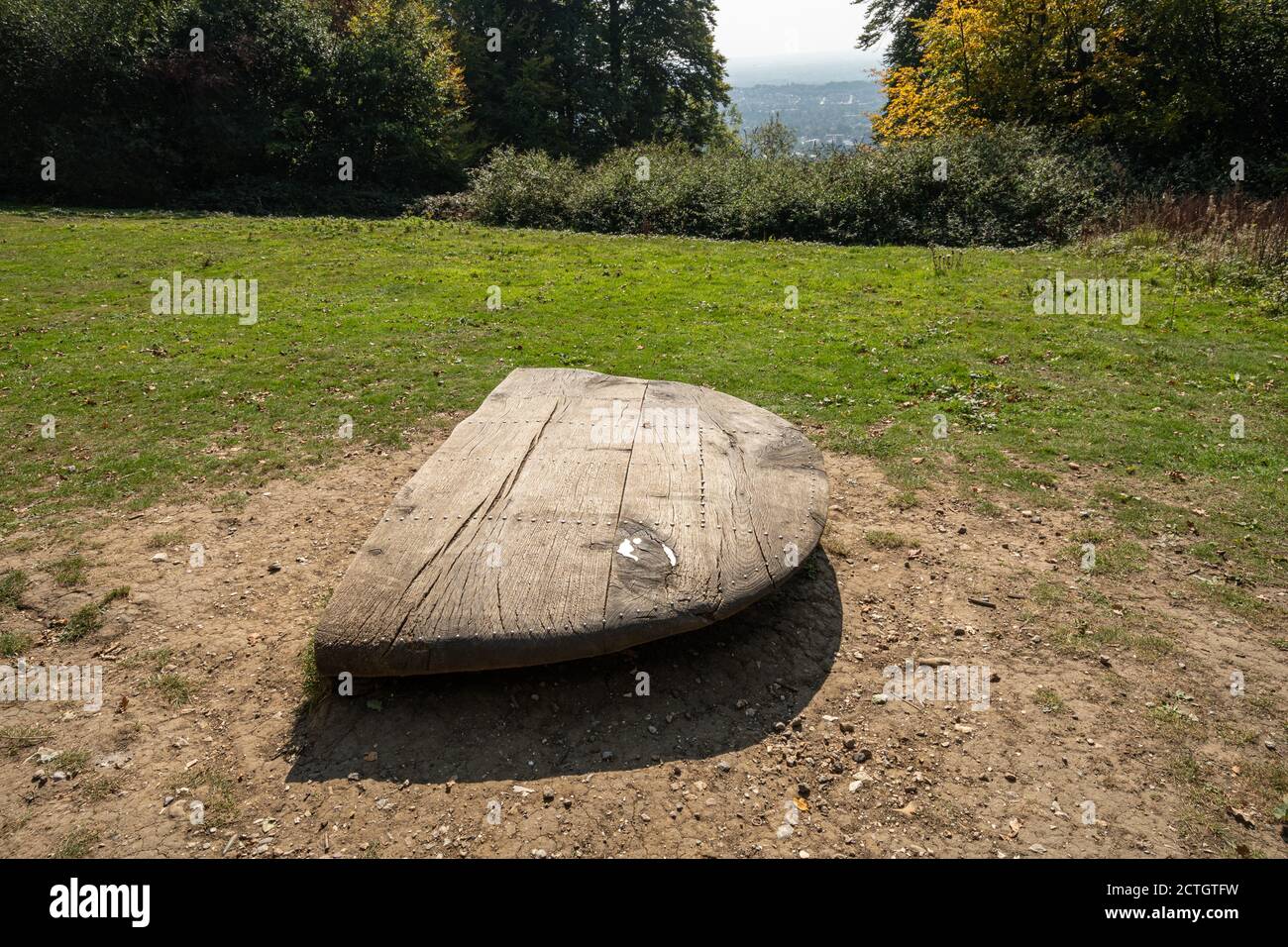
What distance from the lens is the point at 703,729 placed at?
3662 mm

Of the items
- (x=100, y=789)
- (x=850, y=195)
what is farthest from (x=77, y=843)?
(x=850, y=195)

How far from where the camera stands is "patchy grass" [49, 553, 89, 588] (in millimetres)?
4758

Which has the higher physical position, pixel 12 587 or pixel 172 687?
pixel 12 587

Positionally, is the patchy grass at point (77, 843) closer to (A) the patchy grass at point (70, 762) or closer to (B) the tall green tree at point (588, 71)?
(A) the patchy grass at point (70, 762)

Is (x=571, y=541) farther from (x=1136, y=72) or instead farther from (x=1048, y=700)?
(x=1136, y=72)

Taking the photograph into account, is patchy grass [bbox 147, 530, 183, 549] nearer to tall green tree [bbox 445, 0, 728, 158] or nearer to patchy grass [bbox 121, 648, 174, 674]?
patchy grass [bbox 121, 648, 174, 674]

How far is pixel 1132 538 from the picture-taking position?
530 centimetres

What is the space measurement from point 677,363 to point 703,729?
18.6 feet

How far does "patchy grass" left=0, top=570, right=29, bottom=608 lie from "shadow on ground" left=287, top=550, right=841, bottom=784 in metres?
2.35

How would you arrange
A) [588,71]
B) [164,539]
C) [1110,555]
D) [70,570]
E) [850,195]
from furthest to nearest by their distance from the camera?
[588,71] → [850,195] → [164,539] → [1110,555] → [70,570]

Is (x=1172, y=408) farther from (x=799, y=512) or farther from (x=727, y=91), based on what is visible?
(x=727, y=91)

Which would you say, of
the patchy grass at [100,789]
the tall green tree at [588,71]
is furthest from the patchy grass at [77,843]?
the tall green tree at [588,71]

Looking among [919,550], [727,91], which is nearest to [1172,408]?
[919,550]

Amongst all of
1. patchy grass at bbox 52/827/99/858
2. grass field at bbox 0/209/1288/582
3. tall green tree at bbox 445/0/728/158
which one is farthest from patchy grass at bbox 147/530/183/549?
tall green tree at bbox 445/0/728/158
